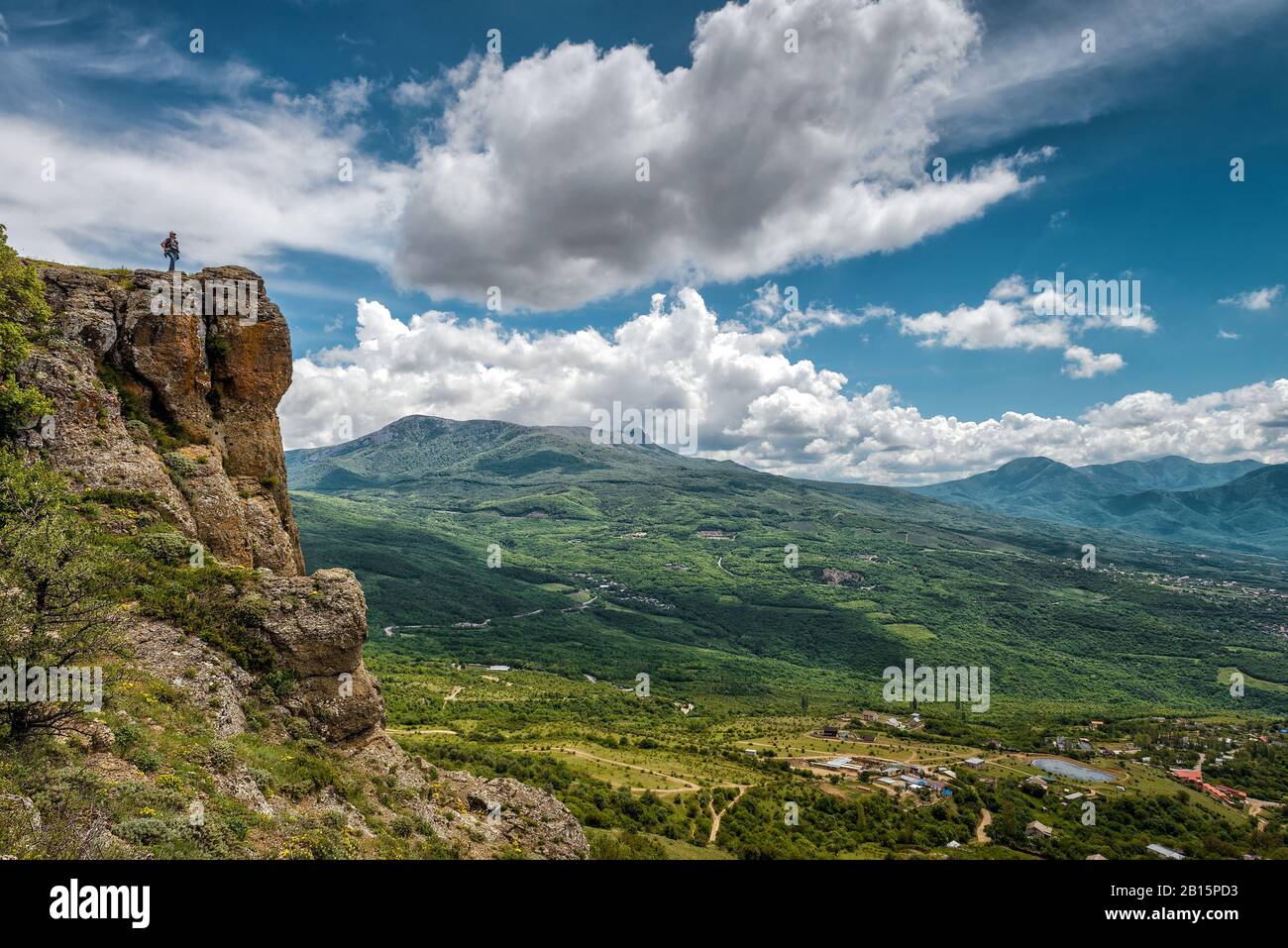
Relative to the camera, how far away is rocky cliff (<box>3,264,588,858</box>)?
62.7 ft

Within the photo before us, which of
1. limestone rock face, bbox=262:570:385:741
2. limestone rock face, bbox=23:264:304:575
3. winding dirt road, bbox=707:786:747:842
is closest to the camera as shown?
limestone rock face, bbox=262:570:385:741

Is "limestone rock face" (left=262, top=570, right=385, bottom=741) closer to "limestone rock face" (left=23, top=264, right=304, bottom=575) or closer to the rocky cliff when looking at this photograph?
the rocky cliff

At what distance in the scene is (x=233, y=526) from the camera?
26938 millimetres

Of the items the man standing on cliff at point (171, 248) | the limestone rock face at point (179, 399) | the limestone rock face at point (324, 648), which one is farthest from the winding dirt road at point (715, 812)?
the man standing on cliff at point (171, 248)

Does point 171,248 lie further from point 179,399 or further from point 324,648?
point 324,648

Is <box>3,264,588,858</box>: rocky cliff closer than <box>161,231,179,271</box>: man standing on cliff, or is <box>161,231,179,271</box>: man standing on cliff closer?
<box>3,264,588,858</box>: rocky cliff

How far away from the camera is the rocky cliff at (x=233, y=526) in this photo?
753 inches

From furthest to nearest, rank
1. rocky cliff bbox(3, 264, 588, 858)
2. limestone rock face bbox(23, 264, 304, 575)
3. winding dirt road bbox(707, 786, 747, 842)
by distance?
1. winding dirt road bbox(707, 786, 747, 842)
2. limestone rock face bbox(23, 264, 304, 575)
3. rocky cliff bbox(3, 264, 588, 858)

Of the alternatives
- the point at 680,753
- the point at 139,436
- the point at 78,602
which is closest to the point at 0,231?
the point at 139,436

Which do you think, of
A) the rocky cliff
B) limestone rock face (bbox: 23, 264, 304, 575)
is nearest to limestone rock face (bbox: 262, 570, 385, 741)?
the rocky cliff

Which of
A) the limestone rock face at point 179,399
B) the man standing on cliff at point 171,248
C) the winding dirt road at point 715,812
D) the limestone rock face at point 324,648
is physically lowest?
the winding dirt road at point 715,812

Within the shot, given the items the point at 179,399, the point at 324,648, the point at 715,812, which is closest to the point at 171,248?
the point at 179,399

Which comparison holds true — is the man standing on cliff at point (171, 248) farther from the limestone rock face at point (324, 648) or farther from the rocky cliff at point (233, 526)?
the limestone rock face at point (324, 648)

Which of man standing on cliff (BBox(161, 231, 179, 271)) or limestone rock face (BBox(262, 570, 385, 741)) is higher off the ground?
man standing on cliff (BBox(161, 231, 179, 271))
